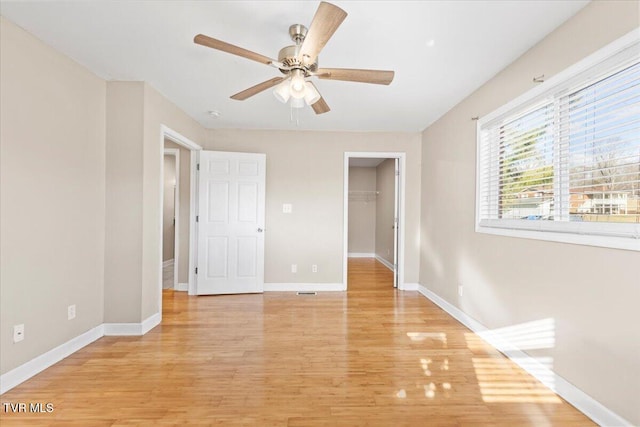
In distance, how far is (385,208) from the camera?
23.2ft

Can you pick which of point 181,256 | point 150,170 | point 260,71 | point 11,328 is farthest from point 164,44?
point 181,256

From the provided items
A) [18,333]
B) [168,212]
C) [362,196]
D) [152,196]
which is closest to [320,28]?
[152,196]

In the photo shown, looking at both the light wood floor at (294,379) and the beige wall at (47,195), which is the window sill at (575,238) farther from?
the beige wall at (47,195)

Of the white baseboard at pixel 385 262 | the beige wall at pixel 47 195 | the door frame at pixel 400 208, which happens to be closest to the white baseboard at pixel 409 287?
the door frame at pixel 400 208

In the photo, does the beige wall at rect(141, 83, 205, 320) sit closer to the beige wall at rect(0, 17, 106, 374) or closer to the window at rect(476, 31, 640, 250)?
the beige wall at rect(0, 17, 106, 374)

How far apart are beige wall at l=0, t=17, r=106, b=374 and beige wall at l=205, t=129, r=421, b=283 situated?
206cm

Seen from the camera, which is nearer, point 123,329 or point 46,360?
point 46,360

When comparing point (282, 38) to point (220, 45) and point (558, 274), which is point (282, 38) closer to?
point (220, 45)

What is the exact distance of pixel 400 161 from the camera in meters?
4.73

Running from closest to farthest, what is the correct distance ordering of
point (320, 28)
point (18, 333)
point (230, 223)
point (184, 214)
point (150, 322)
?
point (320, 28)
point (18, 333)
point (150, 322)
point (230, 223)
point (184, 214)

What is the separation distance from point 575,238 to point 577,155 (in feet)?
1.80

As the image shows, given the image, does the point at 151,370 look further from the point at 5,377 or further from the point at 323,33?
the point at 323,33

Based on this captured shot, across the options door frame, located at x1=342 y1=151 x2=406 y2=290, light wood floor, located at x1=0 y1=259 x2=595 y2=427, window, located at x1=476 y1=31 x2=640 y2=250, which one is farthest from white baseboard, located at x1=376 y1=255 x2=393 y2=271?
window, located at x1=476 y1=31 x2=640 y2=250

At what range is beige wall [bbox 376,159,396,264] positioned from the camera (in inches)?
257
